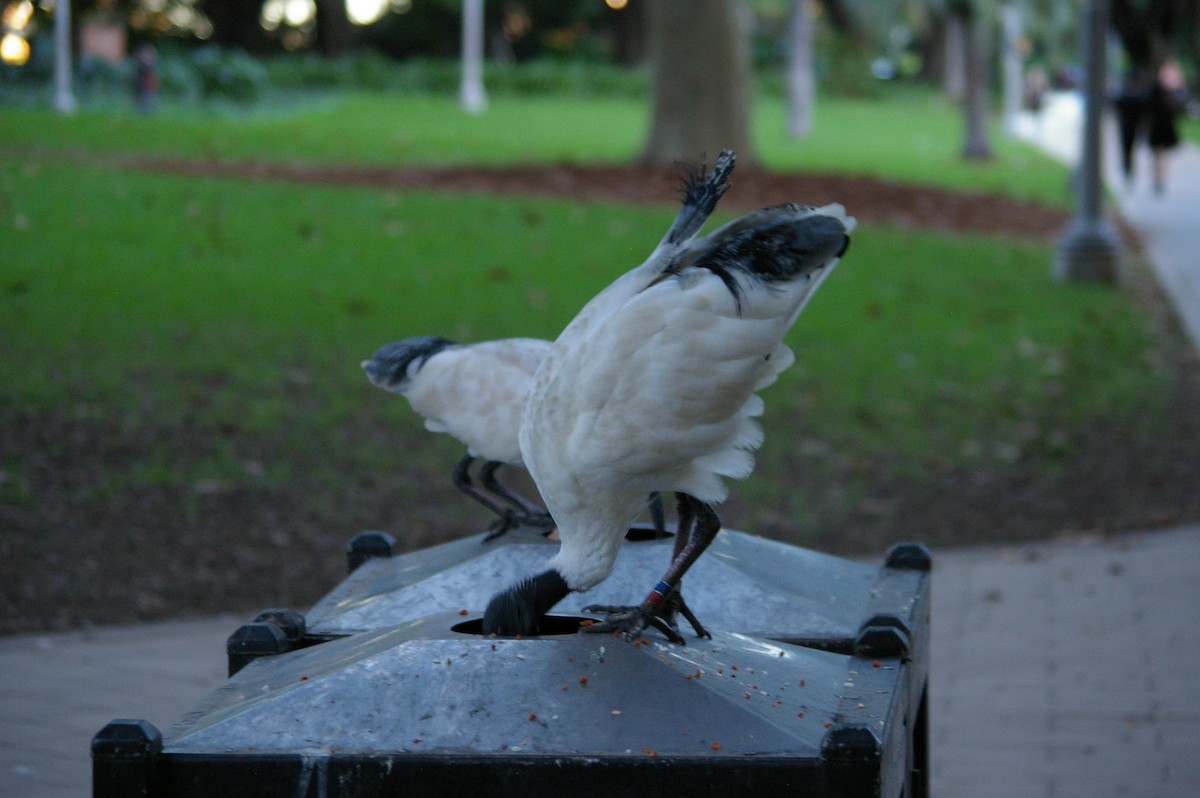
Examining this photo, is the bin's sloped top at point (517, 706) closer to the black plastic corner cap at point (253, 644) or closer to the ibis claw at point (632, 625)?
the ibis claw at point (632, 625)

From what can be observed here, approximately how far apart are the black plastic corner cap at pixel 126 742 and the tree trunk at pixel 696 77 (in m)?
17.8

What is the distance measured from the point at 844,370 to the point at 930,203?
9.63 m

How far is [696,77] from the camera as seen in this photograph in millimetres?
20266

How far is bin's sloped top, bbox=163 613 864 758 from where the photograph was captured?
8.85 feet

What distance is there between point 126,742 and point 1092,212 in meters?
13.8

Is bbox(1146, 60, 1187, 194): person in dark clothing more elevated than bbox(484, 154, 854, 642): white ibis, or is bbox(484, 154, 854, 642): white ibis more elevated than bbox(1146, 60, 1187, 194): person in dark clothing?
bbox(1146, 60, 1187, 194): person in dark clothing

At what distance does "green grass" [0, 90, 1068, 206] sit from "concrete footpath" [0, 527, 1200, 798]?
14.7 meters

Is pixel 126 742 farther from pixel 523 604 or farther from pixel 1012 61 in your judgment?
pixel 1012 61

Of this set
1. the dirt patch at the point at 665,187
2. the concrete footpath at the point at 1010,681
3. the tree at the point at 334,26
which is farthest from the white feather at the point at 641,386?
the tree at the point at 334,26

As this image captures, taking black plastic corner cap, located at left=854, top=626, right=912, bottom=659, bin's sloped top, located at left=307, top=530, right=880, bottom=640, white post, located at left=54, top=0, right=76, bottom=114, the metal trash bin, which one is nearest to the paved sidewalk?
bin's sloped top, located at left=307, top=530, right=880, bottom=640

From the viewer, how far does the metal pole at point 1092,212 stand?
14805mm

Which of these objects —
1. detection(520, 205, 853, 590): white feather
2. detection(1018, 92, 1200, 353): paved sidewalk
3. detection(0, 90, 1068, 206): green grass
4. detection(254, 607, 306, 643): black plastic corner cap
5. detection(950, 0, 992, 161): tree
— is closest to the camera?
detection(520, 205, 853, 590): white feather

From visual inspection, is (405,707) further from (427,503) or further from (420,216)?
(420,216)

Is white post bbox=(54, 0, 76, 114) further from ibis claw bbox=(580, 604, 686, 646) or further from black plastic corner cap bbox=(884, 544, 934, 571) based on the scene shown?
ibis claw bbox=(580, 604, 686, 646)
